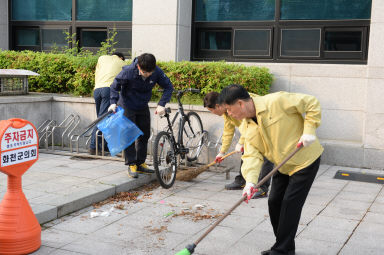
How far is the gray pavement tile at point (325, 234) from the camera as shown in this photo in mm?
5188

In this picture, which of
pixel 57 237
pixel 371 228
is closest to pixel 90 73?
pixel 57 237

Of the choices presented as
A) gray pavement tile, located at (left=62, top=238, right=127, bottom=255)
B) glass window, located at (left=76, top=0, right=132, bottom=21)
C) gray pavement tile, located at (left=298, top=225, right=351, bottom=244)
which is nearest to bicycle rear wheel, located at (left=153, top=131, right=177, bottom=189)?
gray pavement tile, located at (left=62, top=238, right=127, bottom=255)

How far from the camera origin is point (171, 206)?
21.1 ft

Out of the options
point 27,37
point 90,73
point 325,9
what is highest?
point 325,9

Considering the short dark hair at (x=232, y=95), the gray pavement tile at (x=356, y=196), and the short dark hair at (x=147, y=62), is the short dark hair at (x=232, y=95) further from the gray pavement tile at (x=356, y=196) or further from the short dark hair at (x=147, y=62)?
the gray pavement tile at (x=356, y=196)

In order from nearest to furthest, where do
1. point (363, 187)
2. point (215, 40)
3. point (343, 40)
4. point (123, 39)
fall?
point (363, 187), point (343, 40), point (215, 40), point (123, 39)

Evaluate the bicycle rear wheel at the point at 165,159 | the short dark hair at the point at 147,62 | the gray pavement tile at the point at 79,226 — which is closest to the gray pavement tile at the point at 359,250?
Answer: the gray pavement tile at the point at 79,226

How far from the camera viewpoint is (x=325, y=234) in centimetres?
534

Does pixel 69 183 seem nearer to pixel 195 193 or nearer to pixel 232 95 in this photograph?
pixel 195 193

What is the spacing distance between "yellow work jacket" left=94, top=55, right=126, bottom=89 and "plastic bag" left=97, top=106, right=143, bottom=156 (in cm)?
186

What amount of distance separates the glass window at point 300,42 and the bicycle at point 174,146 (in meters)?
3.12

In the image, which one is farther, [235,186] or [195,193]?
[235,186]

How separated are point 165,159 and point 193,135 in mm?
1317

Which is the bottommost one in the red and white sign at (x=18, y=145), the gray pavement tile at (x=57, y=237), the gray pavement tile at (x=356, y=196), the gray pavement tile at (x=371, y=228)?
the gray pavement tile at (x=57, y=237)
